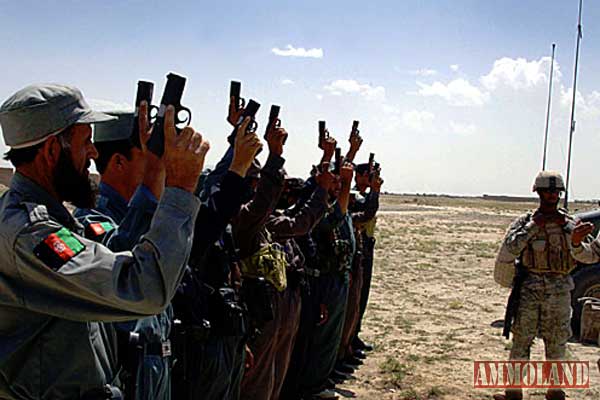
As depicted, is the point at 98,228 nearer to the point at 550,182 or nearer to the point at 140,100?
Answer: the point at 140,100

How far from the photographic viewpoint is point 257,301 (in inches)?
161

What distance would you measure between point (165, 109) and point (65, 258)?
571 millimetres

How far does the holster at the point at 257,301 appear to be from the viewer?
407cm

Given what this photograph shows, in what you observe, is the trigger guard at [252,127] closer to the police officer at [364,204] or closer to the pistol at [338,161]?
the pistol at [338,161]

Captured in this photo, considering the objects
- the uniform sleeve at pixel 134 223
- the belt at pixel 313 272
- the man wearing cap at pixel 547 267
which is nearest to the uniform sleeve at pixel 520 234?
the man wearing cap at pixel 547 267

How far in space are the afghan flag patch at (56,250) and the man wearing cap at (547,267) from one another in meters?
5.15

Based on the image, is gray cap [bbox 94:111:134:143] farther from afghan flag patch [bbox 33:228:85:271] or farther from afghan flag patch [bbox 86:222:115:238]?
afghan flag patch [bbox 33:228:85:271]

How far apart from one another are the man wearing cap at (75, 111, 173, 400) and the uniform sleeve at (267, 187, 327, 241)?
220cm

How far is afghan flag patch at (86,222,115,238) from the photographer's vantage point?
7.25ft

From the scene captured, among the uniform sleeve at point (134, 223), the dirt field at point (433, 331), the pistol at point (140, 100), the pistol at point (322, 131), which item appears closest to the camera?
the uniform sleeve at point (134, 223)

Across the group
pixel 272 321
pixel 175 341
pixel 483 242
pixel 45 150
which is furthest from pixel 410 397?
pixel 483 242

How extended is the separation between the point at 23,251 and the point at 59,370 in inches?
15.0

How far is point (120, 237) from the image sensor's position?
7.02ft

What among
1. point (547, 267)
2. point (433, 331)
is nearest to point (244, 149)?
point (547, 267)
